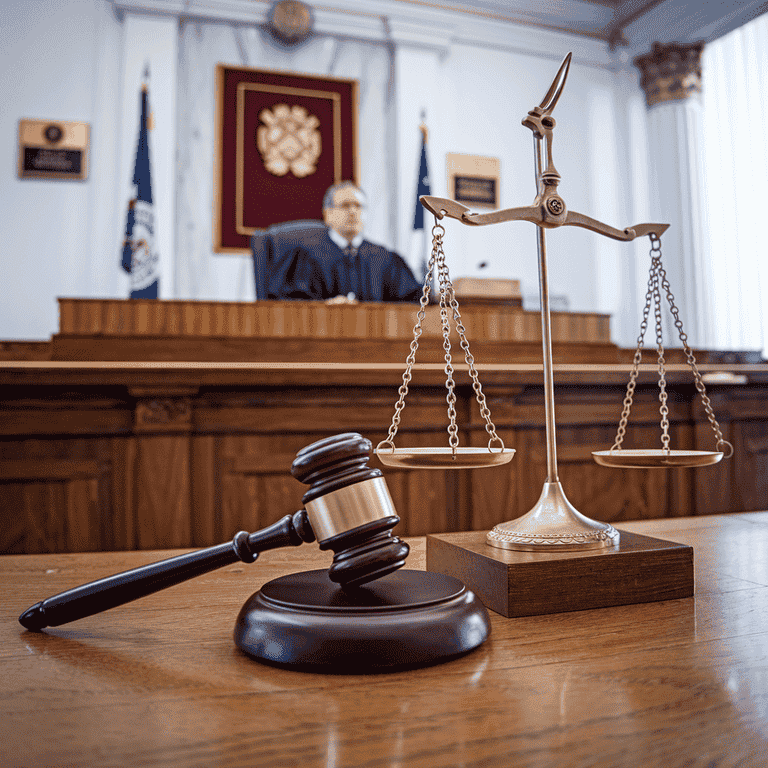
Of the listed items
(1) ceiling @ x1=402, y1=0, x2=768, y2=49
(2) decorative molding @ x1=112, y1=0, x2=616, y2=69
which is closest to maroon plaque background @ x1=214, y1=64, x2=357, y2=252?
(2) decorative molding @ x1=112, y1=0, x2=616, y2=69

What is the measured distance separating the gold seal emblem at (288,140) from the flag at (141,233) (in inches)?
43.1

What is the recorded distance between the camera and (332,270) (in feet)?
17.1

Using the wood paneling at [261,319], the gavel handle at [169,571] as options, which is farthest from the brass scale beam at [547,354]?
the wood paneling at [261,319]

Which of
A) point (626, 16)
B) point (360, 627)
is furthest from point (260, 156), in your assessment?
point (360, 627)

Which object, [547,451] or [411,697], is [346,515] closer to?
[411,697]

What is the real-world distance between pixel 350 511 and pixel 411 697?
144 millimetres

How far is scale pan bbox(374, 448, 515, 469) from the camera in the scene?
2.28 ft

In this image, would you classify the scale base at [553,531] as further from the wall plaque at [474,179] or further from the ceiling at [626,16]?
the ceiling at [626,16]

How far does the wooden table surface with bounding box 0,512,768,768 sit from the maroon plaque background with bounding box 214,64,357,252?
6081mm

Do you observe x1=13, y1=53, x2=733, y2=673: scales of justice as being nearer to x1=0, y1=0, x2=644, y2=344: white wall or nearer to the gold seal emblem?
x1=0, y1=0, x2=644, y2=344: white wall

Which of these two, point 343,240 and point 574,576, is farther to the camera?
point 343,240

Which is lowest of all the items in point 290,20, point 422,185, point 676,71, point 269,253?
point 269,253

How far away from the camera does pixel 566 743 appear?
424 mm

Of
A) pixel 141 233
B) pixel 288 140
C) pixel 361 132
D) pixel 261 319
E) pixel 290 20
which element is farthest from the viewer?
pixel 361 132
